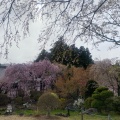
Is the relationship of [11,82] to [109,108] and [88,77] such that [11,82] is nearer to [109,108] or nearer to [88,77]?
[88,77]

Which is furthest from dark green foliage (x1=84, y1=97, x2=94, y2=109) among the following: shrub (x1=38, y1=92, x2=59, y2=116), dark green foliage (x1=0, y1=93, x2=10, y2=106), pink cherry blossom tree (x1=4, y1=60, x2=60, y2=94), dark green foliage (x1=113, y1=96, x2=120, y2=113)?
dark green foliage (x1=0, y1=93, x2=10, y2=106)

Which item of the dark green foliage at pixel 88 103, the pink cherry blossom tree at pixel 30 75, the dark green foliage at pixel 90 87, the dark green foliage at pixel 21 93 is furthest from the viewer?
the pink cherry blossom tree at pixel 30 75

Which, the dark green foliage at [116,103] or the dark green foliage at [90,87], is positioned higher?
the dark green foliage at [90,87]

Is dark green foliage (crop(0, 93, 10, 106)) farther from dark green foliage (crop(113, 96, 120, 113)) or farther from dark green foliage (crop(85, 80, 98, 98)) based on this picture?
dark green foliage (crop(113, 96, 120, 113))

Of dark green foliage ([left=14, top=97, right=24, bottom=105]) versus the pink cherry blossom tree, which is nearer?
dark green foliage ([left=14, top=97, right=24, bottom=105])

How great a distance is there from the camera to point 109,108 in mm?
16578

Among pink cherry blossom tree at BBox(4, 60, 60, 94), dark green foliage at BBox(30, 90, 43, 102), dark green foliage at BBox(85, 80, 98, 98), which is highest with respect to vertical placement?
Answer: pink cherry blossom tree at BBox(4, 60, 60, 94)

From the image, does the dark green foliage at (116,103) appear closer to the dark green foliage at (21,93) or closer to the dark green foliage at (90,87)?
the dark green foliage at (90,87)

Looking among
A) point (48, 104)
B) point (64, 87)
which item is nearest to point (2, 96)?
point (64, 87)

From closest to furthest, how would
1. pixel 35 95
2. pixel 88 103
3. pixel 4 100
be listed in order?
pixel 88 103 → pixel 4 100 → pixel 35 95

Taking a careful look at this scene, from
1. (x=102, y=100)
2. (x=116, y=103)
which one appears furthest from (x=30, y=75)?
(x=116, y=103)

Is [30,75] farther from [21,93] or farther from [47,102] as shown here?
[47,102]

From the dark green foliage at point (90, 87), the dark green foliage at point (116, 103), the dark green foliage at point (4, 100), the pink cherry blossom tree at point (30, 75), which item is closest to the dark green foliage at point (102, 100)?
the dark green foliage at point (116, 103)

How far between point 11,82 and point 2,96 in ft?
6.50
